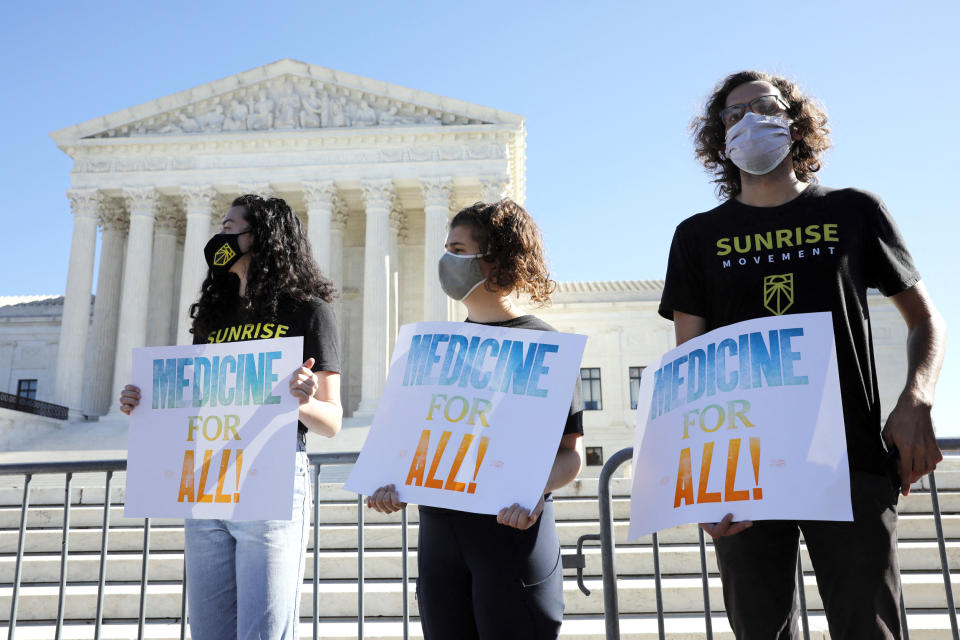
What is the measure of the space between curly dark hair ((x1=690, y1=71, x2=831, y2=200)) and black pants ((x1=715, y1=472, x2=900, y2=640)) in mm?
1474

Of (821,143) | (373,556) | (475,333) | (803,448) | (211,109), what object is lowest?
(373,556)

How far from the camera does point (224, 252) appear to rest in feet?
12.4

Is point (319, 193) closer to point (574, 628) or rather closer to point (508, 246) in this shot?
point (574, 628)

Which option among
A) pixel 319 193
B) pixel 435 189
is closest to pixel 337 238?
pixel 319 193

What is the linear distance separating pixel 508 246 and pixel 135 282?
1304 inches

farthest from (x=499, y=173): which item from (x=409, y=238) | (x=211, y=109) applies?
(x=211, y=109)

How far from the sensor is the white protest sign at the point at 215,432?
3381 millimetres

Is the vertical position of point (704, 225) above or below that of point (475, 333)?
above

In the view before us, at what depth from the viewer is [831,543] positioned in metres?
2.67

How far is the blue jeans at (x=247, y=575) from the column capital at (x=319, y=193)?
30941 mm

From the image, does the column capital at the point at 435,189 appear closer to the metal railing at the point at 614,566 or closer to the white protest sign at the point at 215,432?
the metal railing at the point at 614,566

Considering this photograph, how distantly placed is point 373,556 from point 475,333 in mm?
6345

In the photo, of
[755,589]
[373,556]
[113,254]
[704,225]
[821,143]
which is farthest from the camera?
[113,254]

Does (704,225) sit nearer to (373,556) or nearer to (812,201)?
(812,201)
